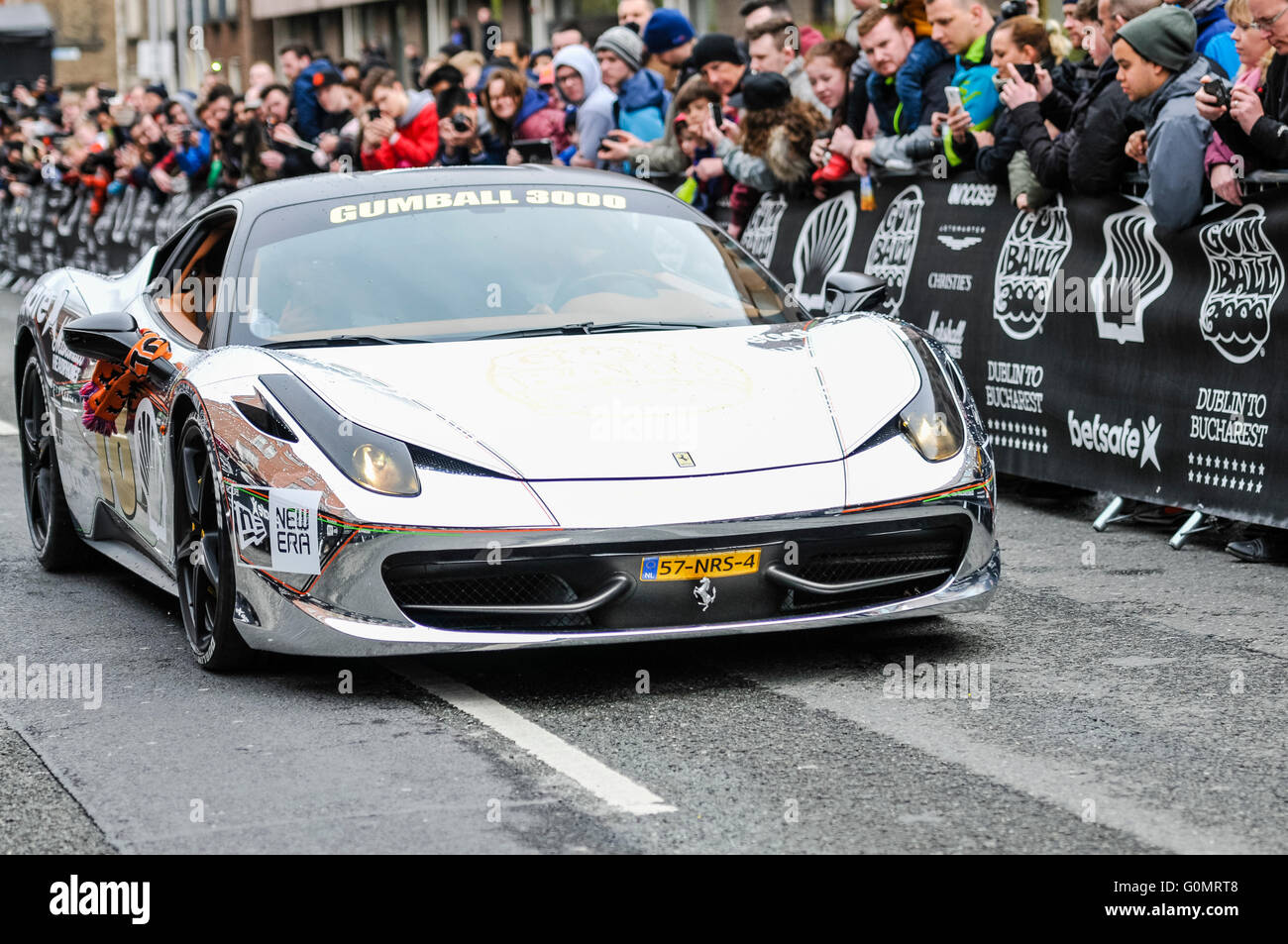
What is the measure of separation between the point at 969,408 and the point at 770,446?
83 centimetres

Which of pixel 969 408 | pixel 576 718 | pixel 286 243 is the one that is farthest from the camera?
pixel 286 243

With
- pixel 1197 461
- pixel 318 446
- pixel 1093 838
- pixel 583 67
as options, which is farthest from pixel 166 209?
pixel 1093 838

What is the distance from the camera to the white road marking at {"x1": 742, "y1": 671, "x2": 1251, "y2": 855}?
13.5 ft

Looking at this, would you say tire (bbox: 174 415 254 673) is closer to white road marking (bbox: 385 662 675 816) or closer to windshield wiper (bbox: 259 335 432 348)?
windshield wiper (bbox: 259 335 432 348)

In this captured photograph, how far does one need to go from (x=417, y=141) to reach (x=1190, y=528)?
345 inches

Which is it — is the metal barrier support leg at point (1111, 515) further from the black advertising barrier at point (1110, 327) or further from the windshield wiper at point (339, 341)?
the windshield wiper at point (339, 341)

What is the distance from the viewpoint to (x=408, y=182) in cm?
689

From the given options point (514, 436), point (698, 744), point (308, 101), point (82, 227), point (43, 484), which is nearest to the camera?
point (698, 744)

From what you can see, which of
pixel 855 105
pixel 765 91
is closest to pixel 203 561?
pixel 855 105

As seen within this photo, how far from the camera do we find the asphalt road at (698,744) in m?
4.23

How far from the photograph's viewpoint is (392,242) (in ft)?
21.5

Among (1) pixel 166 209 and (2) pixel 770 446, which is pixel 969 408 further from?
(1) pixel 166 209

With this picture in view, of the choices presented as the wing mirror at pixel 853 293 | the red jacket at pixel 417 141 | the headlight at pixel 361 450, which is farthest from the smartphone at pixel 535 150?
the headlight at pixel 361 450

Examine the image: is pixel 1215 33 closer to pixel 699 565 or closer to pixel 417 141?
pixel 699 565
